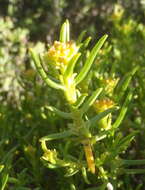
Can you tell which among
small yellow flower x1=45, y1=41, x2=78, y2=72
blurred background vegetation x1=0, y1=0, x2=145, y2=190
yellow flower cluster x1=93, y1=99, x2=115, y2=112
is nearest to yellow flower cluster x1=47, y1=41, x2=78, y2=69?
small yellow flower x1=45, y1=41, x2=78, y2=72

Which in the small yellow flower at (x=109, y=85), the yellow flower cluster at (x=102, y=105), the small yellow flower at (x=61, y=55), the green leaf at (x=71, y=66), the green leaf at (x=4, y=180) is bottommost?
the green leaf at (x=4, y=180)

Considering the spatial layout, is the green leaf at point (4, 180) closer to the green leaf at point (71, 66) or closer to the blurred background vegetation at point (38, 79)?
the blurred background vegetation at point (38, 79)

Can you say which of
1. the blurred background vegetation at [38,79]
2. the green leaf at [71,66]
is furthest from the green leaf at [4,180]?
the green leaf at [71,66]

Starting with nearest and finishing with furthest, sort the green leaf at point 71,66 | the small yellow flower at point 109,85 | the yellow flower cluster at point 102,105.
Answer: the green leaf at point 71,66 → the yellow flower cluster at point 102,105 → the small yellow flower at point 109,85

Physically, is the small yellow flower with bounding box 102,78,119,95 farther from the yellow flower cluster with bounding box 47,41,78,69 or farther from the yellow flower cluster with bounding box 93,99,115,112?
the yellow flower cluster with bounding box 47,41,78,69

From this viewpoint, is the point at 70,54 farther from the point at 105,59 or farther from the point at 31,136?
the point at 31,136

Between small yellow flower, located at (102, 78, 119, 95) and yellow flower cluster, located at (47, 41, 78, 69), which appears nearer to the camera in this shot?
yellow flower cluster, located at (47, 41, 78, 69)

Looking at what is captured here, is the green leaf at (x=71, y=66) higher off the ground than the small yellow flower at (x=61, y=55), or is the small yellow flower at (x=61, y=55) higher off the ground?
the small yellow flower at (x=61, y=55)

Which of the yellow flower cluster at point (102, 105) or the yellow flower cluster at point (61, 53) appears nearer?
the yellow flower cluster at point (61, 53)
